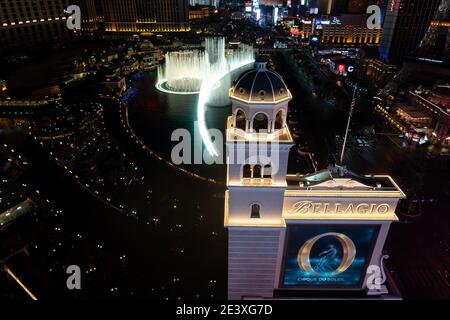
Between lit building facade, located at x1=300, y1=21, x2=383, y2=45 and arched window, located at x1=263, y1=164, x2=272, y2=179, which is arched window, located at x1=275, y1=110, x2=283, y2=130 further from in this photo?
lit building facade, located at x1=300, y1=21, x2=383, y2=45

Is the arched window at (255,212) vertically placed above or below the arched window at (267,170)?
below

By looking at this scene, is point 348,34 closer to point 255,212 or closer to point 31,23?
point 31,23

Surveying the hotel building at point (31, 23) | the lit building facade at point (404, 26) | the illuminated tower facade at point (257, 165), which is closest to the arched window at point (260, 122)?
the illuminated tower facade at point (257, 165)

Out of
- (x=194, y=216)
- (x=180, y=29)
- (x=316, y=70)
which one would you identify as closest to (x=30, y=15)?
(x=180, y=29)

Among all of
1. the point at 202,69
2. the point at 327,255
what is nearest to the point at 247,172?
the point at 327,255

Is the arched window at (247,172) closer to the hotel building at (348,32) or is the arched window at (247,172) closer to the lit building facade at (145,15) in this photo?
the hotel building at (348,32)
